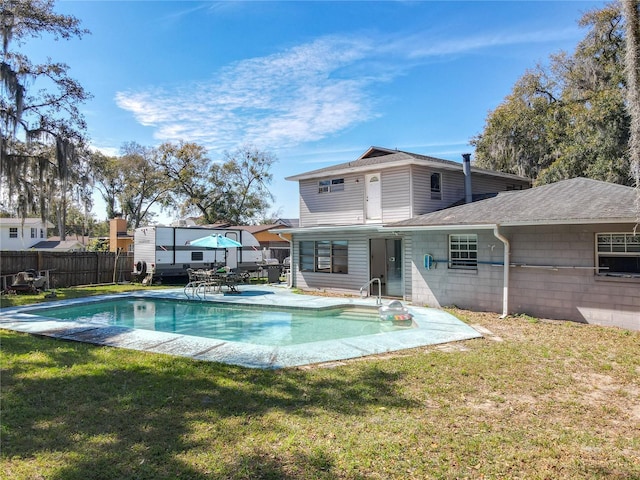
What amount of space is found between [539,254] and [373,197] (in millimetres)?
6251

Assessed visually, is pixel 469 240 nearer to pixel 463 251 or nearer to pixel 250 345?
pixel 463 251

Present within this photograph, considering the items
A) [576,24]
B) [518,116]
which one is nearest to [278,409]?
[518,116]

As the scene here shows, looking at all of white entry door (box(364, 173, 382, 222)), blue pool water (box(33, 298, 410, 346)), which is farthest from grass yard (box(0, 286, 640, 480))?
white entry door (box(364, 173, 382, 222))

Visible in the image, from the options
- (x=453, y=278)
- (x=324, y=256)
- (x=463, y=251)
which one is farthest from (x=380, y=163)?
(x=453, y=278)

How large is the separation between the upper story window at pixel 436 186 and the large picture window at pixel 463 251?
3.15 m

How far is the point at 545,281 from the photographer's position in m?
9.82

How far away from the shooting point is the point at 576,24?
22703 millimetres

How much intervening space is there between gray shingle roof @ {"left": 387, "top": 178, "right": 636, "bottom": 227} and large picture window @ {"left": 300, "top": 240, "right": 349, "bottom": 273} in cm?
340

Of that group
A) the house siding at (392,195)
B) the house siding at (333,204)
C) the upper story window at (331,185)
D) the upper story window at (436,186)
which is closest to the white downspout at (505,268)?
the house siding at (392,195)

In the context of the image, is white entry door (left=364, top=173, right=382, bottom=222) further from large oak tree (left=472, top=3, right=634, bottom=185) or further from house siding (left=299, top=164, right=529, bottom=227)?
large oak tree (left=472, top=3, right=634, bottom=185)

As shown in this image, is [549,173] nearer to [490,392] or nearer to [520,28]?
[520,28]

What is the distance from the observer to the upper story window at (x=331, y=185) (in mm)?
15750

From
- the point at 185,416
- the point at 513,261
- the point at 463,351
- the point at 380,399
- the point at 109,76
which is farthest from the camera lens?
the point at 109,76

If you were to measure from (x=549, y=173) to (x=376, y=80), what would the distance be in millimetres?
10070
